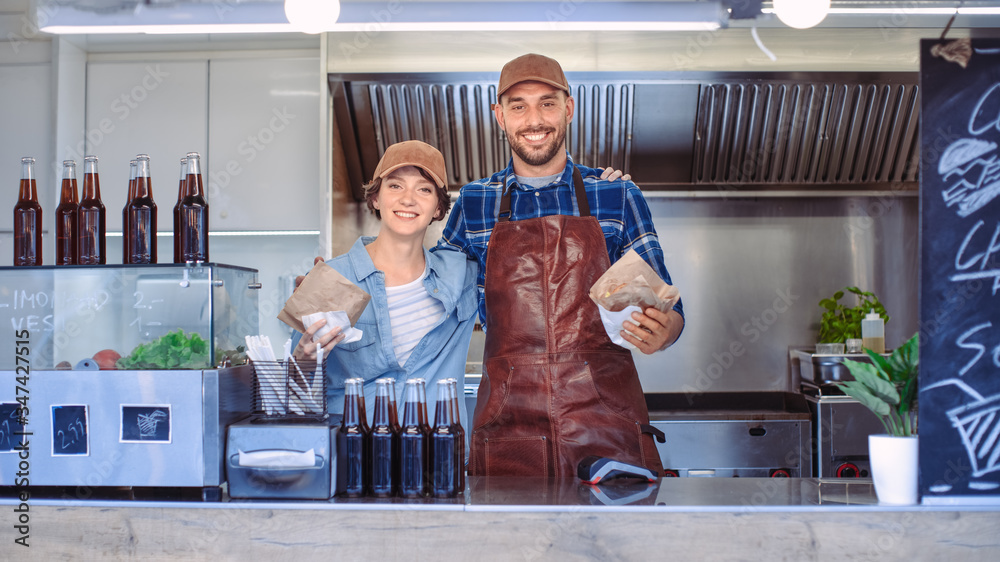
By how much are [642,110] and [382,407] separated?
103 inches

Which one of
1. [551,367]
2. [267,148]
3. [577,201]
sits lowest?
[551,367]

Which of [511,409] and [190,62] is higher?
[190,62]

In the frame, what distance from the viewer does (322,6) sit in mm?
2395

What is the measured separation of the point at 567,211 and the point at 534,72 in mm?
400

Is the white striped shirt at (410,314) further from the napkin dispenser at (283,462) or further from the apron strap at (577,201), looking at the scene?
the napkin dispenser at (283,462)

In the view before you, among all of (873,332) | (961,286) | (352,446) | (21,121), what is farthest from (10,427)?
(873,332)

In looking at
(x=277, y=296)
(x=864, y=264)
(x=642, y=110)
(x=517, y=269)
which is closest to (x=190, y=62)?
(x=277, y=296)

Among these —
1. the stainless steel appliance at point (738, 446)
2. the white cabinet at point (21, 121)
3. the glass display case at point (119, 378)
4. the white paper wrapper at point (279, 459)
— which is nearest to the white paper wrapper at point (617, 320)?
the white paper wrapper at point (279, 459)

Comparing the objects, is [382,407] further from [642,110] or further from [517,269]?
[642,110]

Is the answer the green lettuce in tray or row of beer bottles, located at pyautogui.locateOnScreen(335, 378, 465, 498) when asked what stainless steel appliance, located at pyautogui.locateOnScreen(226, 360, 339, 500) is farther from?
the green lettuce in tray

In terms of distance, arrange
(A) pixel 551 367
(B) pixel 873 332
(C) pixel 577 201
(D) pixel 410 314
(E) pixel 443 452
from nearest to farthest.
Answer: (E) pixel 443 452 < (A) pixel 551 367 < (D) pixel 410 314 < (C) pixel 577 201 < (B) pixel 873 332

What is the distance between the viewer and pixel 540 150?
7.13 ft

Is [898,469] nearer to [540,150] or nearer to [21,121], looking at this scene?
[540,150]

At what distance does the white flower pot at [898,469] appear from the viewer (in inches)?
54.6
